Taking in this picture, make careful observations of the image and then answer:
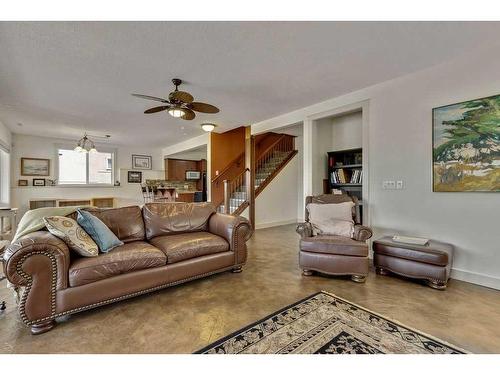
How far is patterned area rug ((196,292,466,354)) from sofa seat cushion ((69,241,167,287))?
3.38 feet

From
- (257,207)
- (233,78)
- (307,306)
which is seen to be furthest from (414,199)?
(257,207)

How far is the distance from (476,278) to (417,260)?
2.32ft

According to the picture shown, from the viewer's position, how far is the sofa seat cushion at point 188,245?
237 cm

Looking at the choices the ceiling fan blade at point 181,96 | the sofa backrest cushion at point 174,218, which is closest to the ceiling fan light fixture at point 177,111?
the ceiling fan blade at point 181,96

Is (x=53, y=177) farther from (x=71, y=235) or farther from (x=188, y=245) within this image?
(x=188, y=245)

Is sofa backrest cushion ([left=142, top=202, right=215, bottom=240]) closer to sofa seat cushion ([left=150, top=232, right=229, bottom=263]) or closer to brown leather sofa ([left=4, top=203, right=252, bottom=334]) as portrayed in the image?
brown leather sofa ([left=4, top=203, right=252, bottom=334])

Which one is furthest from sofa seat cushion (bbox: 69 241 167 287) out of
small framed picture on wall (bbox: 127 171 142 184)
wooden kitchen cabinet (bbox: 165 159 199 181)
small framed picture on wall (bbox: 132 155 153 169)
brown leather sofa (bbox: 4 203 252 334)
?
wooden kitchen cabinet (bbox: 165 159 199 181)

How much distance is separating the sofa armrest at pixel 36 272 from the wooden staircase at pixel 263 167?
387cm

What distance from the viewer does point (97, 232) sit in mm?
2180

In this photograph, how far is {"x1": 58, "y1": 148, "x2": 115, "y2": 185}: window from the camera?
273 inches

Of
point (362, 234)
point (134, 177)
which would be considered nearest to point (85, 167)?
point (134, 177)

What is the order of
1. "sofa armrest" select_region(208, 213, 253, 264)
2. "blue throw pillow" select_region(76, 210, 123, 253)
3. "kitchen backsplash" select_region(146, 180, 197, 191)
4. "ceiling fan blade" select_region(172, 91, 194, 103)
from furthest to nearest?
"kitchen backsplash" select_region(146, 180, 197, 191)
"sofa armrest" select_region(208, 213, 253, 264)
"ceiling fan blade" select_region(172, 91, 194, 103)
"blue throw pillow" select_region(76, 210, 123, 253)

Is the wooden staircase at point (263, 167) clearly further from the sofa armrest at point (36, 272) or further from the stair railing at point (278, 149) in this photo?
the sofa armrest at point (36, 272)
